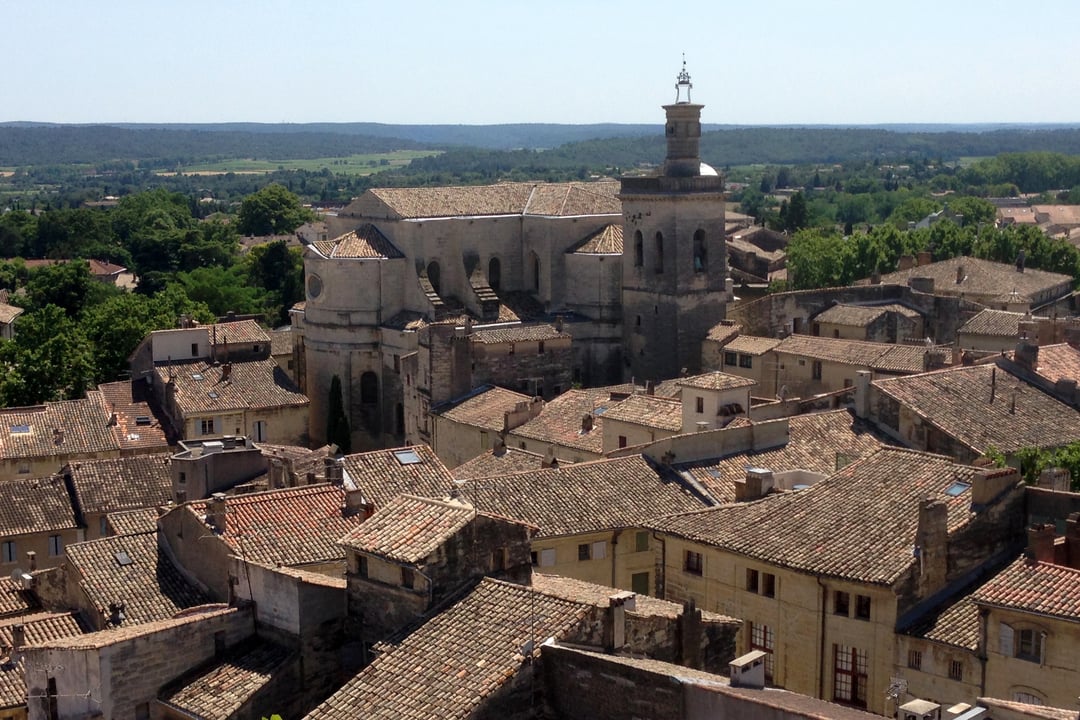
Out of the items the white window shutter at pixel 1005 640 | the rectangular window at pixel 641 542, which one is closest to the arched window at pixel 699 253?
the rectangular window at pixel 641 542

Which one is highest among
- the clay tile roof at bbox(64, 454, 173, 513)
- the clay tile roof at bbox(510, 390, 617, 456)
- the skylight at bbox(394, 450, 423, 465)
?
the skylight at bbox(394, 450, 423, 465)

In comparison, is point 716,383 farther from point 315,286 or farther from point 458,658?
point 315,286

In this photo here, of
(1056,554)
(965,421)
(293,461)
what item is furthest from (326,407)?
(1056,554)

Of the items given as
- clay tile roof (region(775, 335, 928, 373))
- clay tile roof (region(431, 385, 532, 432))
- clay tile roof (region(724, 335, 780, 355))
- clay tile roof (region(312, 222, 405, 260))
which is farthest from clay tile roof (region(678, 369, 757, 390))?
clay tile roof (region(312, 222, 405, 260))

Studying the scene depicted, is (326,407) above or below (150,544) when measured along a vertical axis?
below

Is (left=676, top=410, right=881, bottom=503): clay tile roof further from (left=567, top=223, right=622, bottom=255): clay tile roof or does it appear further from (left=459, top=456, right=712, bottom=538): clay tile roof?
(left=567, top=223, right=622, bottom=255): clay tile roof

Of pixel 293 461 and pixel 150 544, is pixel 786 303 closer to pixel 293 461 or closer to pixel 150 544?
pixel 293 461
